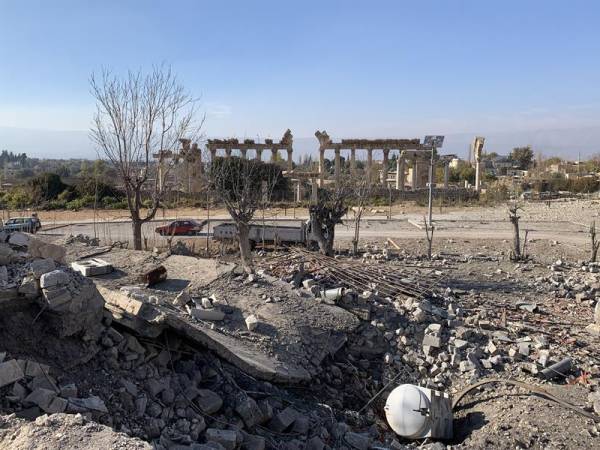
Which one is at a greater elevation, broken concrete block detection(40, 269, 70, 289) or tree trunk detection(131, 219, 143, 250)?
broken concrete block detection(40, 269, 70, 289)

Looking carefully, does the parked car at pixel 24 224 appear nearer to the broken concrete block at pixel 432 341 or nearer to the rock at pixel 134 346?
the rock at pixel 134 346

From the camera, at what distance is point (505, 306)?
11.6 m

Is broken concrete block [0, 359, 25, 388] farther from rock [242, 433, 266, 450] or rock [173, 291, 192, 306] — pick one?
rock [173, 291, 192, 306]

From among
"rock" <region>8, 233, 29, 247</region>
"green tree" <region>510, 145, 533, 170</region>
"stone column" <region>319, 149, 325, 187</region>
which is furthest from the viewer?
"green tree" <region>510, 145, 533, 170</region>

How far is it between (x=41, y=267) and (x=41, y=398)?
1916 mm

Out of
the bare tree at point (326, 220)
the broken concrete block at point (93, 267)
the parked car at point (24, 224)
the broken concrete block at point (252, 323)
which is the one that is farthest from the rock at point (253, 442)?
the parked car at point (24, 224)

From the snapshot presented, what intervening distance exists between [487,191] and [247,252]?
34.6 meters

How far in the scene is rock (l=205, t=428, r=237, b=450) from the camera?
5.32 metres

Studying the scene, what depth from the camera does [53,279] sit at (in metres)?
6.11

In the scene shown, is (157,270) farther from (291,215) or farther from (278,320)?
(291,215)

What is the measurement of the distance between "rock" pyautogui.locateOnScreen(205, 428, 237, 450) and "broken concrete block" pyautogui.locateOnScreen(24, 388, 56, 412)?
1551 millimetres

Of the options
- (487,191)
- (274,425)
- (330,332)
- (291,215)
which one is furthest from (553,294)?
(487,191)

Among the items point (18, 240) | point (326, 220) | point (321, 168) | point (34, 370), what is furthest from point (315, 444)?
point (321, 168)

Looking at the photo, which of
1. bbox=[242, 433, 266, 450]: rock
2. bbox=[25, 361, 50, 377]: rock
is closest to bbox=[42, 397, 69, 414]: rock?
bbox=[25, 361, 50, 377]: rock
